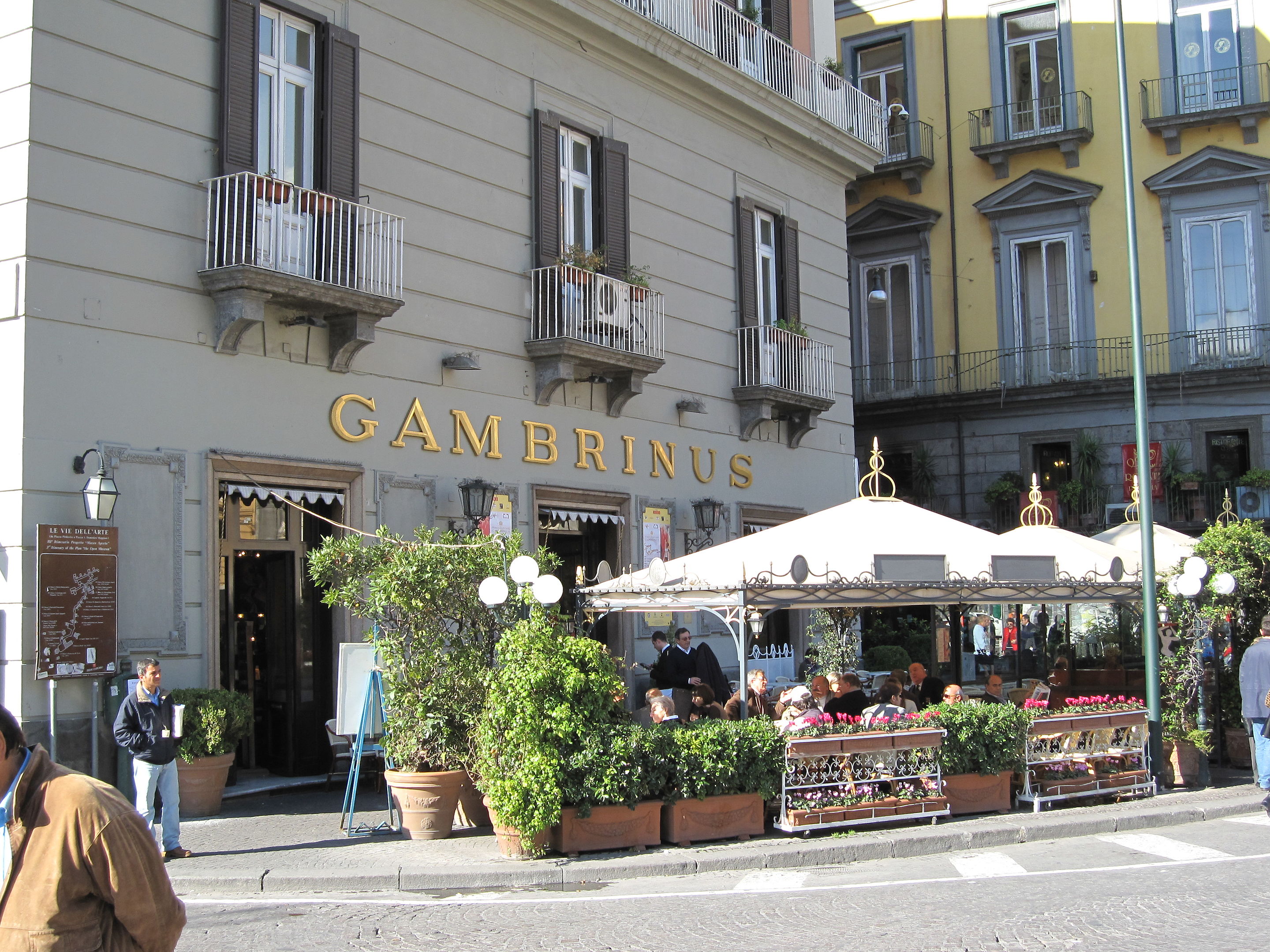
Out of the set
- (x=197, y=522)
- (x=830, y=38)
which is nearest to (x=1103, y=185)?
(x=830, y=38)

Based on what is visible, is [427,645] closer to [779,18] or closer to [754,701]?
[754,701]

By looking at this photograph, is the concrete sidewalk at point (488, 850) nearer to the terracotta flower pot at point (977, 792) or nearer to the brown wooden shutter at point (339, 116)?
the terracotta flower pot at point (977, 792)

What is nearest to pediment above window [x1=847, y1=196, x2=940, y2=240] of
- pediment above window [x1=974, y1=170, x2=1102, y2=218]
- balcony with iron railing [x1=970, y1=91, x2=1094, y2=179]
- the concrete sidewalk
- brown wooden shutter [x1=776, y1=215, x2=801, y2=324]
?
pediment above window [x1=974, y1=170, x2=1102, y2=218]

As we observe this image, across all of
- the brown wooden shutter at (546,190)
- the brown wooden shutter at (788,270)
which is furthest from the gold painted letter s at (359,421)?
the brown wooden shutter at (788,270)

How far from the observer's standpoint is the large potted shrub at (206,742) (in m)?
11.4

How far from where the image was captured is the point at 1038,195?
2714 centimetres

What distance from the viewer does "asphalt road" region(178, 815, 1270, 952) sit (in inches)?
283

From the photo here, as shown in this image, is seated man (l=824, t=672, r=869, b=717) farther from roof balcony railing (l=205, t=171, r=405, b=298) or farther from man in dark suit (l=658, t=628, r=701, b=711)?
roof balcony railing (l=205, t=171, r=405, b=298)

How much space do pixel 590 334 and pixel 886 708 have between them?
6.89m

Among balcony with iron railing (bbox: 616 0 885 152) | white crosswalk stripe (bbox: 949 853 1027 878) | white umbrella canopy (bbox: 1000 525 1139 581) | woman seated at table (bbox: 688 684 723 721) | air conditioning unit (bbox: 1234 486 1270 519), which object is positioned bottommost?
white crosswalk stripe (bbox: 949 853 1027 878)

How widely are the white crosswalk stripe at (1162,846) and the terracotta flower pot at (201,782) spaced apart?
775 centimetres

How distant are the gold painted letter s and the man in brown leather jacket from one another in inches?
412

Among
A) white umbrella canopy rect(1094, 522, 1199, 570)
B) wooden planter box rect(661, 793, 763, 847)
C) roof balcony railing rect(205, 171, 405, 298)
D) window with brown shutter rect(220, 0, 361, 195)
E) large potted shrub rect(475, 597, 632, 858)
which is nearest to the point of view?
large potted shrub rect(475, 597, 632, 858)

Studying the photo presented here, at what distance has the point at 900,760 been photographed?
11.2m
